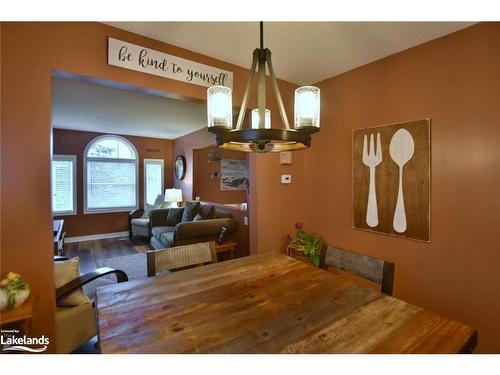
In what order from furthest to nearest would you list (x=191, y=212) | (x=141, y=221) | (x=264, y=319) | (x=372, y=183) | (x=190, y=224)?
(x=141, y=221), (x=191, y=212), (x=190, y=224), (x=372, y=183), (x=264, y=319)

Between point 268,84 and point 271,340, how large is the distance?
2.25 m

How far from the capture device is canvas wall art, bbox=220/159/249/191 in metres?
5.21

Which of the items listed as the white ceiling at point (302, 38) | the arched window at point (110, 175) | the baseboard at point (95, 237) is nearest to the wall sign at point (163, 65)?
the white ceiling at point (302, 38)

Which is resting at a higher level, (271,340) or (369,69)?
(369,69)

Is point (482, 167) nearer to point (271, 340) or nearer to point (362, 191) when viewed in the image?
point (362, 191)

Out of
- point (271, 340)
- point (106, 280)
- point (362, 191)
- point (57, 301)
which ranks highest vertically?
point (362, 191)

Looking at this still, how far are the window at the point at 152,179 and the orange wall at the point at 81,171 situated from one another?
0.10 metres

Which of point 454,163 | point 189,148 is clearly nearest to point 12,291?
point 454,163

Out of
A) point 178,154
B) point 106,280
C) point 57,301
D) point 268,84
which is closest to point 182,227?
point 106,280

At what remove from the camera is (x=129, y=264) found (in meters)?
3.82

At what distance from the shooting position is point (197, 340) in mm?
825

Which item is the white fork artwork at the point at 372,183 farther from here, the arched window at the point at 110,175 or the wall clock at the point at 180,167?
the arched window at the point at 110,175

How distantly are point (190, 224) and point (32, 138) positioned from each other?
2195 millimetres

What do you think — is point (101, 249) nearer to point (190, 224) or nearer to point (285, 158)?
point (190, 224)
